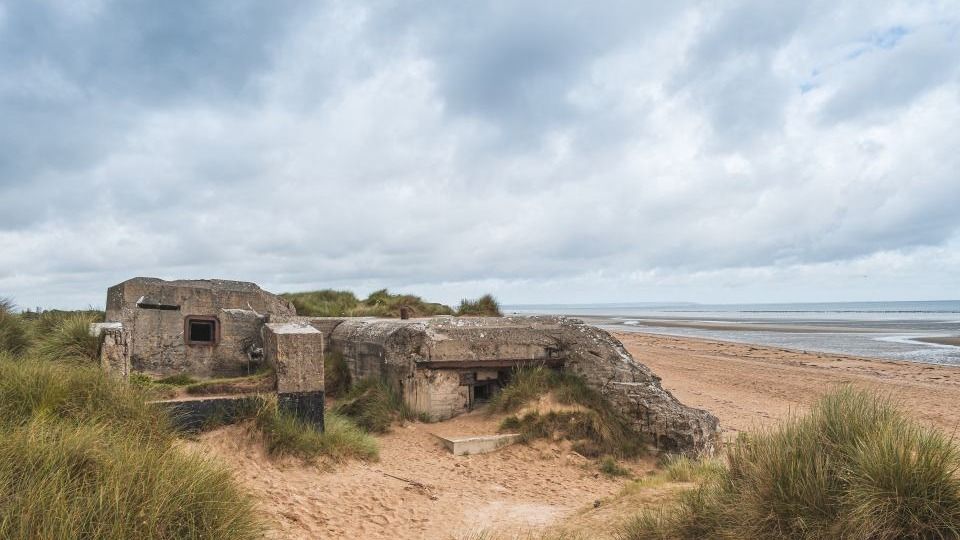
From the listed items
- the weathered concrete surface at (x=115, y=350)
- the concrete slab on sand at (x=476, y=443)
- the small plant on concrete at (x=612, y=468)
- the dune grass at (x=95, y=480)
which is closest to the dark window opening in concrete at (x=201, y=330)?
the weathered concrete surface at (x=115, y=350)

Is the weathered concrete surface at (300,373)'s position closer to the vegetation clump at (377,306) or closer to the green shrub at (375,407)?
the green shrub at (375,407)

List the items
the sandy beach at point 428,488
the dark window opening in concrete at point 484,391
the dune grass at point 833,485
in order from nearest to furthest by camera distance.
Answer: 1. the dune grass at point 833,485
2. the sandy beach at point 428,488
3. the dark window opening in concrete at point 484,391

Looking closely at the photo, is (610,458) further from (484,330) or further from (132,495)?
(132,495)

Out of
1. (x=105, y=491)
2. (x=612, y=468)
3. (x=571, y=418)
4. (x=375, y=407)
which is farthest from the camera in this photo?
(x=375, y=407)

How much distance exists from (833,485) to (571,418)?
169 inches

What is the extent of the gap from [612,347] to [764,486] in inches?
185

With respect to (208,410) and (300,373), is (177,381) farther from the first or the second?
(300,373)

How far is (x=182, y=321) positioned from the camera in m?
8.35

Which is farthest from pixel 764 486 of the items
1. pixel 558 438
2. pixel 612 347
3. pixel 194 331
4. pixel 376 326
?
pixel 194 331

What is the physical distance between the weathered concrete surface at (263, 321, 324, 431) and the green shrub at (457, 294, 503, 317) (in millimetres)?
7693

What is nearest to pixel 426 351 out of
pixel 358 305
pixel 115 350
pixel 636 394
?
pixel 636 394

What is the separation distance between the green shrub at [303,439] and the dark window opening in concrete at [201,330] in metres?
2.85

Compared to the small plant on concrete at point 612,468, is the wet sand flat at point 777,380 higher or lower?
lower

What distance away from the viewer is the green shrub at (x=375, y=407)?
7746mm
